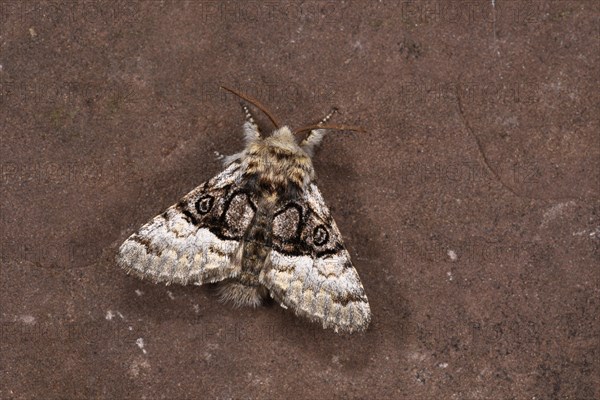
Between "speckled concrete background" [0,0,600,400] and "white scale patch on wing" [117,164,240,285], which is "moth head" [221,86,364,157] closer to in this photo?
"speckled concrete background" [0,0,600,400]

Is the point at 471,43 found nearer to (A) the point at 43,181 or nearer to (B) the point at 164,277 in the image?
(B) the point at 164,277

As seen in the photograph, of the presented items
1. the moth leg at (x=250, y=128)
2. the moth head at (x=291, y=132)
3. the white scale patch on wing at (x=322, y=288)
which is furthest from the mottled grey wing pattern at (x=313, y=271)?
the moth leg at (x=250, y=128)

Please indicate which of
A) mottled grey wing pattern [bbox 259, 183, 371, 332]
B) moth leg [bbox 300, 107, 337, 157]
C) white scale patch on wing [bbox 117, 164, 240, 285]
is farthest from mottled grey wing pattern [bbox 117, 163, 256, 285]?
moth leg [bbox 300, 107, 337, 157]

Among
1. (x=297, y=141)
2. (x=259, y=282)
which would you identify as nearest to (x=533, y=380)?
(x=259, y=282)

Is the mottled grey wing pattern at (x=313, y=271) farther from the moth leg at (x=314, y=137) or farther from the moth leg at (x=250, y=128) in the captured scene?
the moth leg at (x=250, y=128)

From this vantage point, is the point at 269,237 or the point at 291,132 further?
the point at 291,132

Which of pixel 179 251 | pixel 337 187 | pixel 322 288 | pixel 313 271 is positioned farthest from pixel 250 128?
pixel 322 288

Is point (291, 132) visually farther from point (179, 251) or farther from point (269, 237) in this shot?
point (179, 251)
